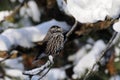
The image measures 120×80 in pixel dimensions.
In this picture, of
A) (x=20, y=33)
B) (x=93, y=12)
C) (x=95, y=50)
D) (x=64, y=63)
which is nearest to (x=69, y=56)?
(x=64, y=63)

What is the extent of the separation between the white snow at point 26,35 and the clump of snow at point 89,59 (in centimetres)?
50

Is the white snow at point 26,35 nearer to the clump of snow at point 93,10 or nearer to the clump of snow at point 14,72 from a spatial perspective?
the clump of snow at point 14,72

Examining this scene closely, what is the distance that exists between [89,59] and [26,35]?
1.84ft

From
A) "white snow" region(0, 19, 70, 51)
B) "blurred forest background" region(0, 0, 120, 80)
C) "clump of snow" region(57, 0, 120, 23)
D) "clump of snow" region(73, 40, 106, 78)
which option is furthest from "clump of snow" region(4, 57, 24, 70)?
"clump of snow" region(57, 0, 120, 23)

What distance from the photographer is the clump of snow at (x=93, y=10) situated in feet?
4.48

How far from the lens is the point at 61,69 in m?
2.72

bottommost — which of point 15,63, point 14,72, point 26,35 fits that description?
point 26,35

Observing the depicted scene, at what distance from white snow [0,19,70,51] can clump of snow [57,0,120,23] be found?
0.49 metres

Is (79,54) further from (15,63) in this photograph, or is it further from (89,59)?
(15,63)

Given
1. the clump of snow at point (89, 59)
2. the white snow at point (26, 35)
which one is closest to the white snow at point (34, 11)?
the clump of snow at point (89, 59)

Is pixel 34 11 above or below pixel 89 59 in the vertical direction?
above

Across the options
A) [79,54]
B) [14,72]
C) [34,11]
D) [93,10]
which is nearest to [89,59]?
[79,54]

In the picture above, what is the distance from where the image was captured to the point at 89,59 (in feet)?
8.12

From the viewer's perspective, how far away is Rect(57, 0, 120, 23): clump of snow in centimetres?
137
